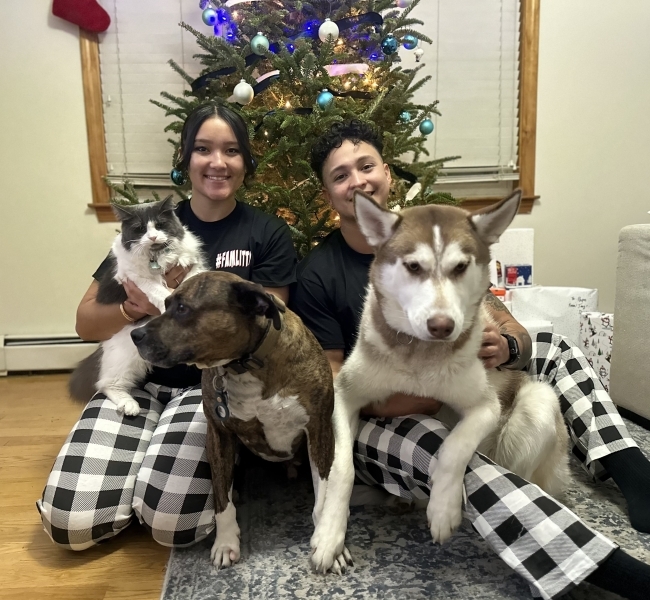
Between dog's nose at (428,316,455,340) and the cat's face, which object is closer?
dog's nose at (428,316,455,340)

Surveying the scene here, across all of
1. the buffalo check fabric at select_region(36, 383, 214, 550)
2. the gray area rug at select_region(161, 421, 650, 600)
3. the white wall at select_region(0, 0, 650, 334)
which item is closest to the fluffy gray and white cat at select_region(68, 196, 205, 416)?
the buffalo check fabric at select_region(36, 383, 214, 550)

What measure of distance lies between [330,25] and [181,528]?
2361mm

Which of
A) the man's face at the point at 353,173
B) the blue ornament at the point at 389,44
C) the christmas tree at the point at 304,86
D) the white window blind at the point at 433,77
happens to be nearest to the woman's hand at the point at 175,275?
the man's face at the point at 353,173

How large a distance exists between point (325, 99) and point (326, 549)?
6.77 feet

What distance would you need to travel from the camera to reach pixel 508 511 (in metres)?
1.28

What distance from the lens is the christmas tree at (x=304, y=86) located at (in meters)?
2.53

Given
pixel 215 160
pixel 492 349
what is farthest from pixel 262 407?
pixel 215 160

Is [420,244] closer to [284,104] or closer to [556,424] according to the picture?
[556,424]

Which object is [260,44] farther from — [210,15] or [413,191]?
[413,191]

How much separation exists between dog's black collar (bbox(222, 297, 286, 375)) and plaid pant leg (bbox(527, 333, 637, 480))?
1.23 m

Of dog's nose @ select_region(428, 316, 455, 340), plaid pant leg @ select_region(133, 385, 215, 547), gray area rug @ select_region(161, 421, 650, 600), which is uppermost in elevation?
dog's nose @ select_region(428, 316, 455, 340)

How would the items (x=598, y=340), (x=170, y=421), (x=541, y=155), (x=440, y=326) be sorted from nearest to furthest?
(x=440, y=326) → (x=170, y=421) → (x=598, y=340) → (x=541, y=155)

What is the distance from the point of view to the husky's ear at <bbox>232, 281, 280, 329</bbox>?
1.27 meters

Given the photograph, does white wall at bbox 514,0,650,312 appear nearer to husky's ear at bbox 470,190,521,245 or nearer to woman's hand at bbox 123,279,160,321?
husky's ear at bbox 470,190,521,245
